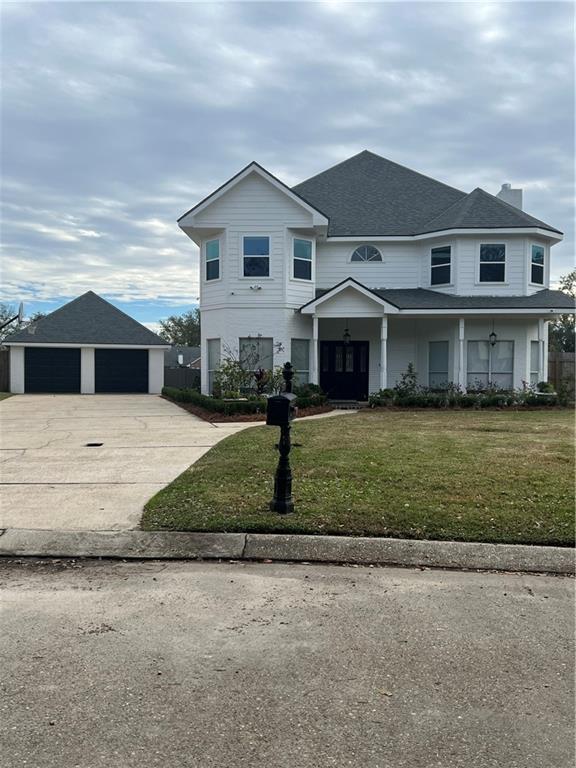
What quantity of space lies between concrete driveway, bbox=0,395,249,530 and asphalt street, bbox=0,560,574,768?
4.61 ft

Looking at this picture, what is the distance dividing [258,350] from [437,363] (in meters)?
6.52

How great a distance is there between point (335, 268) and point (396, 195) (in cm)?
475

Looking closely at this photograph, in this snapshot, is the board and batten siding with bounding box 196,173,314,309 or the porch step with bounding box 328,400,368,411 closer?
the porch step with bounding box 328,400,368,411

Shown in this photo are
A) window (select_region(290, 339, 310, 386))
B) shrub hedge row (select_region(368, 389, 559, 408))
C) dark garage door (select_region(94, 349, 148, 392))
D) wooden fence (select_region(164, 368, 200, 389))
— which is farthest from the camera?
wooden fence (select_region(164, 368, 200, 389))

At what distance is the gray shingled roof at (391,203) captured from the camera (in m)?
21.8

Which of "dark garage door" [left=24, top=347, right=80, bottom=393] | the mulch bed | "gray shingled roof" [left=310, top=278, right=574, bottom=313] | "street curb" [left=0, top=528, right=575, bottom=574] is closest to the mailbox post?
"street curb" [left=0, top=528, right=575, bottom=574]

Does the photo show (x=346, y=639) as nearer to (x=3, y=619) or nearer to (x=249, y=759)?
(x=249, y=759)

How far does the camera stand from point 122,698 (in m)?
3.13

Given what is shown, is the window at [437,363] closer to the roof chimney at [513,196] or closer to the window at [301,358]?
the window at [301,358]

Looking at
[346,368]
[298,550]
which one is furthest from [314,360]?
[298,550]

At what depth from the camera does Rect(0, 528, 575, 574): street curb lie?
5234 millimetres

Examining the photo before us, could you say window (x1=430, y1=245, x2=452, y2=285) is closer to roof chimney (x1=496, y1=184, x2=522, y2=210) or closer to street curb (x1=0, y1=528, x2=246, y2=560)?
roof chimney (x1=496, y1=184, x2=522, y2=210)

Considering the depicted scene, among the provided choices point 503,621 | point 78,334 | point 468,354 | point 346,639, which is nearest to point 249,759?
point 346,639

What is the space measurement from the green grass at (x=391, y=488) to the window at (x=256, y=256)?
32.1ft
